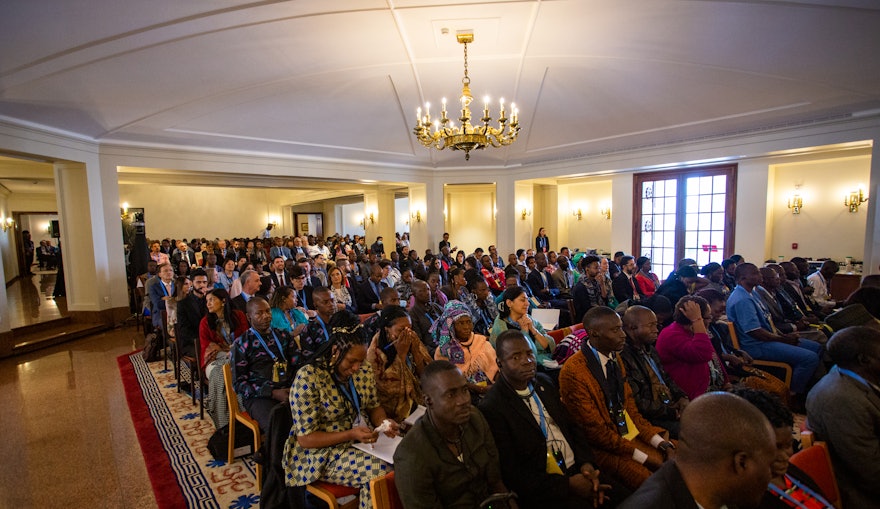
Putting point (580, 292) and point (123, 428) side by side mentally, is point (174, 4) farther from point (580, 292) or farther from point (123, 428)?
point (580, 292)

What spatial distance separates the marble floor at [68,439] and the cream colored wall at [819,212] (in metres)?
11.8

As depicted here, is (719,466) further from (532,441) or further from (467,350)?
(467,350)

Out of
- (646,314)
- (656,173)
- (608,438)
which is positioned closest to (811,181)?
(656,173)

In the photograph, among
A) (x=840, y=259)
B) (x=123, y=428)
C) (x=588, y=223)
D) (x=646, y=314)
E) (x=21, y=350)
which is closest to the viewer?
(x=646, y=314)

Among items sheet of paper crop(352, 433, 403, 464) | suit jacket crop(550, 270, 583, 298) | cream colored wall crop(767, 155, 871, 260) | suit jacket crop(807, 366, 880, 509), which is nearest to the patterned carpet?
sheet of paper crop(352, 433, 403, 464)

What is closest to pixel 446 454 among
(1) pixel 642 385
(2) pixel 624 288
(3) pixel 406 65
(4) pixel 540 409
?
(4) pixel 540 409

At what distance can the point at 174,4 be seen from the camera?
3809 millimetres

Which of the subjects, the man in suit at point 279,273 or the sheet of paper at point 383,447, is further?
the man in suit at point 279,273

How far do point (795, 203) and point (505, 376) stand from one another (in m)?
10.3

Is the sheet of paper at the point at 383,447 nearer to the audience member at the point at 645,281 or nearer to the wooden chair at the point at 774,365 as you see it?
the wooden chair at the point at 774,365

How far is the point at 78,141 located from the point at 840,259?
14728 millimetres

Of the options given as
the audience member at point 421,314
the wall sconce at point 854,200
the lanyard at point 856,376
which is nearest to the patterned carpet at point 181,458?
the audience member at point 421,314

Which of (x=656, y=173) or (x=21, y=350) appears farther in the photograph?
(x=656, y=173)

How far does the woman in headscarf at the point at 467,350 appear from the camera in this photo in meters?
3.25
